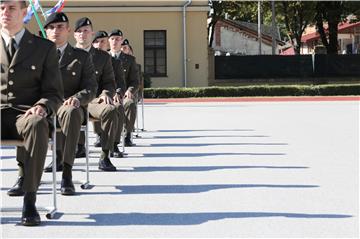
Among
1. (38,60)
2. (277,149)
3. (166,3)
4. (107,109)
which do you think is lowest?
(277,149)

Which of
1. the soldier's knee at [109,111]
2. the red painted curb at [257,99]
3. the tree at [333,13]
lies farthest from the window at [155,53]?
the soldier's knee at [109,111]

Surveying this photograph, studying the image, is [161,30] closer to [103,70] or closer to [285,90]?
[285,90]

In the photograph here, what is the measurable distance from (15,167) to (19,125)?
4.34 metres

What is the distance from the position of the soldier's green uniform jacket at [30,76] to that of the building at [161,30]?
31083mm

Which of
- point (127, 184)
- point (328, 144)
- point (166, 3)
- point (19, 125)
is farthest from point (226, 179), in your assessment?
point (166, 3)

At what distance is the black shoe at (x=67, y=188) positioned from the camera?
8.09 m

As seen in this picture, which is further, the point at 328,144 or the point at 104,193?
the point at 328,144

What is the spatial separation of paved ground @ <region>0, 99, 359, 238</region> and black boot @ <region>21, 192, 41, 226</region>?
7cm

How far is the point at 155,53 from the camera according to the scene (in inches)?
1529

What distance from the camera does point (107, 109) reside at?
9781mm

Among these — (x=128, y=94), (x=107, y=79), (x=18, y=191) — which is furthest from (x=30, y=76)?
(x=128, y=94)

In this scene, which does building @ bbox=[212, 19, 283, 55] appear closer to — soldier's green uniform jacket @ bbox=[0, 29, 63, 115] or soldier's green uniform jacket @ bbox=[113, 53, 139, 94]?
soldier's green uniform jacket @ bbox=[113, 53, 139, 94]

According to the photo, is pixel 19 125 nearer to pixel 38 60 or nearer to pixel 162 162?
pixel 38 60

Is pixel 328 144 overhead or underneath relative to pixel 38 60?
underneath
